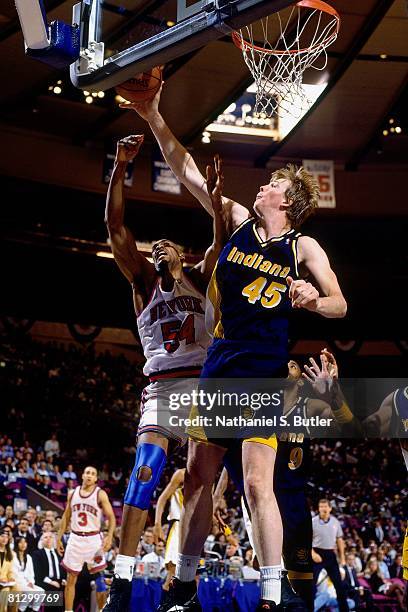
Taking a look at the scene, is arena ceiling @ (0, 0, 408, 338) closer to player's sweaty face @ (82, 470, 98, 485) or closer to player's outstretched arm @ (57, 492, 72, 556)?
player's sweaty face @ (82, 470, 98, 485)

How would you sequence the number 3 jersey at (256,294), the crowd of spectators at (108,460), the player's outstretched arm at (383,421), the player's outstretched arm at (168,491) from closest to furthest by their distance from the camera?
the number 3 jersey at (256,294) → the player's outstretched arm at (383,421) → the player's outstretched arm at (168,491) → the crowd of spectators at (108,460)

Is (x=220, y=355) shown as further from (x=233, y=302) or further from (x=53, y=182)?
(x=53, y=182)

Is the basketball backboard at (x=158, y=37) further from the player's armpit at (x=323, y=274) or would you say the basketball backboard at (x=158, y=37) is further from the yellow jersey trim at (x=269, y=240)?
the player's armpit at (x=323, y=274)

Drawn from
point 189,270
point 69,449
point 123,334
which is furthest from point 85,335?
point 189,270

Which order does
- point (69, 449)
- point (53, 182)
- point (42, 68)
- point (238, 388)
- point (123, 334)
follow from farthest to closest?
point (123, 334)
point (53, 182)
point (69, 449)
point (42, 68)
point (238, 388)

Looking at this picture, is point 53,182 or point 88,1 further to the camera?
point 53,182

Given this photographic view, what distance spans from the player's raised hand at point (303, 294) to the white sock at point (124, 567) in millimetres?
1686

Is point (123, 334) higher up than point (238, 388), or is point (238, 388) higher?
point (123, 334)

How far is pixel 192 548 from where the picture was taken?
4.15 meters

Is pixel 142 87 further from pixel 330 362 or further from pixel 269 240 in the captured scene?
pixel 330 362

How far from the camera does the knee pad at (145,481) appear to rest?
449 cm

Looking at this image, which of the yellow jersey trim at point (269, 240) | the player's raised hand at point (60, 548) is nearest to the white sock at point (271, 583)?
the yellow jersey trim at point (269, 240)

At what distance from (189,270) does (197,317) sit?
39 cm

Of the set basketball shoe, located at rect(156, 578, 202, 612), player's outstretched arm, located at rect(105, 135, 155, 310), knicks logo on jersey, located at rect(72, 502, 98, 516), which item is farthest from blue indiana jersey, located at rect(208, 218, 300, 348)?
knicks logo on jersey, located at rect(72, 502, 98, 516)
